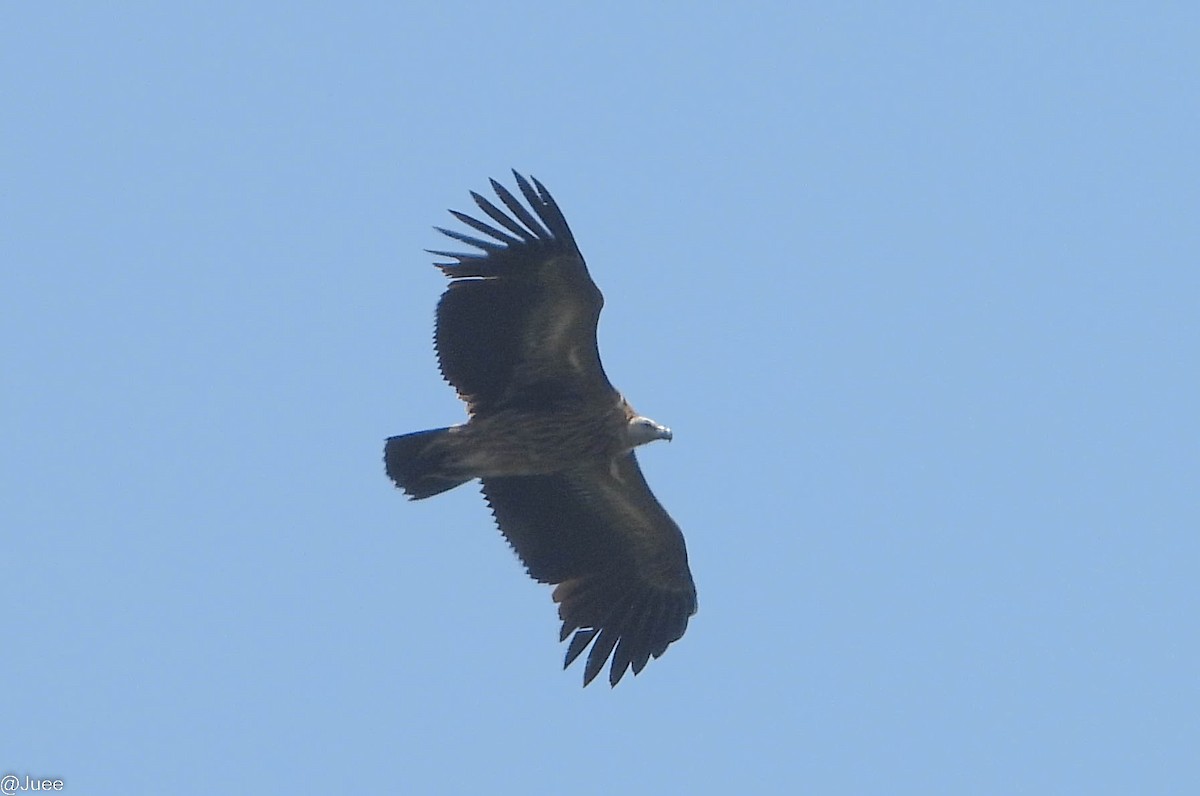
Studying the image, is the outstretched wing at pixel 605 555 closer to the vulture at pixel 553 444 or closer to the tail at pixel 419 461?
the vulture at pixel 553 444

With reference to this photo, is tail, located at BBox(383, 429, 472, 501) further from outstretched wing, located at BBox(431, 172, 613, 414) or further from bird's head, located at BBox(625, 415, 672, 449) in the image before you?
bird's head, located at BBox(625, 415, 672, 449)

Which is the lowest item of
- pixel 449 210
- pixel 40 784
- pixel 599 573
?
pixel 40 784

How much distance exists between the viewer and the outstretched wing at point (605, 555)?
614 inches

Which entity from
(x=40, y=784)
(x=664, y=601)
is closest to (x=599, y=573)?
(x=664, y=601)

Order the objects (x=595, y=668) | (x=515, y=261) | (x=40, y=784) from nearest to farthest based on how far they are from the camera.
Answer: (x=40, y=784) → (x=515, y=261) → (x=595, y=668)

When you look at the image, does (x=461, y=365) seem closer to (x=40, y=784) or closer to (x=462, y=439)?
(x=462, y=439)

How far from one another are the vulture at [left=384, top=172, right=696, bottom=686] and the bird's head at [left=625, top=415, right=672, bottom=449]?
1 cm

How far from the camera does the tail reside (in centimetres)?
1460

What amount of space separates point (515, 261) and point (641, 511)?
2.74 meters

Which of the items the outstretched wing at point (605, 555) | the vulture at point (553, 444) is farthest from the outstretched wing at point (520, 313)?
the outstretched wing at point (605, 555)

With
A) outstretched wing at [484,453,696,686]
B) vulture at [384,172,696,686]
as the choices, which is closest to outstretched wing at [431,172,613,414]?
vulture at [384,172,696,686]

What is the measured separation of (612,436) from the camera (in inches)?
599

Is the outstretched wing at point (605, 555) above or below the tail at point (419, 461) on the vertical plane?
below

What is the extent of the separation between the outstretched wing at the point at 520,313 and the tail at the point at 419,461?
476mm
